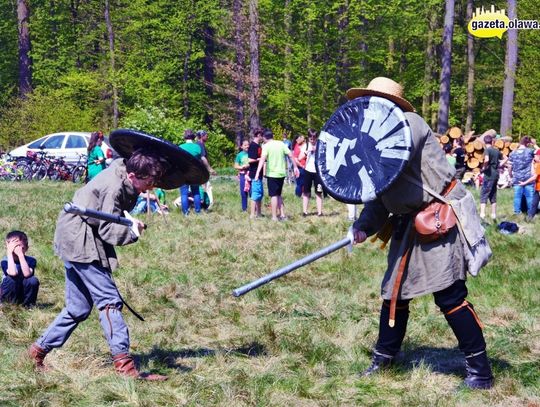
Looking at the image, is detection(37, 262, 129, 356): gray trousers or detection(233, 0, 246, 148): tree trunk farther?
detection(233, 0, 246, 148): tree trunk

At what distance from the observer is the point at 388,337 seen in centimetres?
564

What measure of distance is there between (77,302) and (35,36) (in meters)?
41.0

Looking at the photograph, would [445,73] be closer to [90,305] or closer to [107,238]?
[90,305]

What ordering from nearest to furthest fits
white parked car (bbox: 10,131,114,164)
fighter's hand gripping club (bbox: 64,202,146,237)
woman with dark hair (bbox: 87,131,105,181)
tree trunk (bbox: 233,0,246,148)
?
fighter's hand gripping club (bbox: 64,202,146,237), woman with dark hair (bbox: 87,131,105,181), white parked car (bbox: 10,131,114,164), tree trunk (bbox: 233,0,246,148)

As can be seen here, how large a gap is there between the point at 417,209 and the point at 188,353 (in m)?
2.12

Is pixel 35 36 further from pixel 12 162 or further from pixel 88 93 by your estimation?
pixel 12 162

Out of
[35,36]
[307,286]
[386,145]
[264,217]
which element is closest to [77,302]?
[386,145]

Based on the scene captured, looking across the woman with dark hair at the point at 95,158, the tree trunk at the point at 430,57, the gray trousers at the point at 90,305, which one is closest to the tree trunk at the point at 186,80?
the tree trunk at the point at 430,57

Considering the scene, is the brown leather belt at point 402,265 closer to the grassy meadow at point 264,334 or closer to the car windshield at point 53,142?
the grassy meadow at point 264,334

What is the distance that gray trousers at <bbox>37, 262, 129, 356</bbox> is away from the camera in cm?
538

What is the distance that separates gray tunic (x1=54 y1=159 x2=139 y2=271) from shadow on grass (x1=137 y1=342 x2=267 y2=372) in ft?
3.11

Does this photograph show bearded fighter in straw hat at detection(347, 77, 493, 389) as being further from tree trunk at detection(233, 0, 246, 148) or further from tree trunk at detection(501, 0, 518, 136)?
tree trunk at detection(233, 0, 246, 148)

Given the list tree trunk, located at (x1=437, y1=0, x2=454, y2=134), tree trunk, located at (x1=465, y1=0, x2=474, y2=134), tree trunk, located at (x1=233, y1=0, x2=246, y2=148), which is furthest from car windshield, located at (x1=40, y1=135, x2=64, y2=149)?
tree trunk, located at (x1=465, y1=0, x2=474, y2=134)

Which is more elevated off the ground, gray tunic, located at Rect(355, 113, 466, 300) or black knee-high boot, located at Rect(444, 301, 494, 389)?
gray tunic, located at Rect(355, 113, 466, 300)
